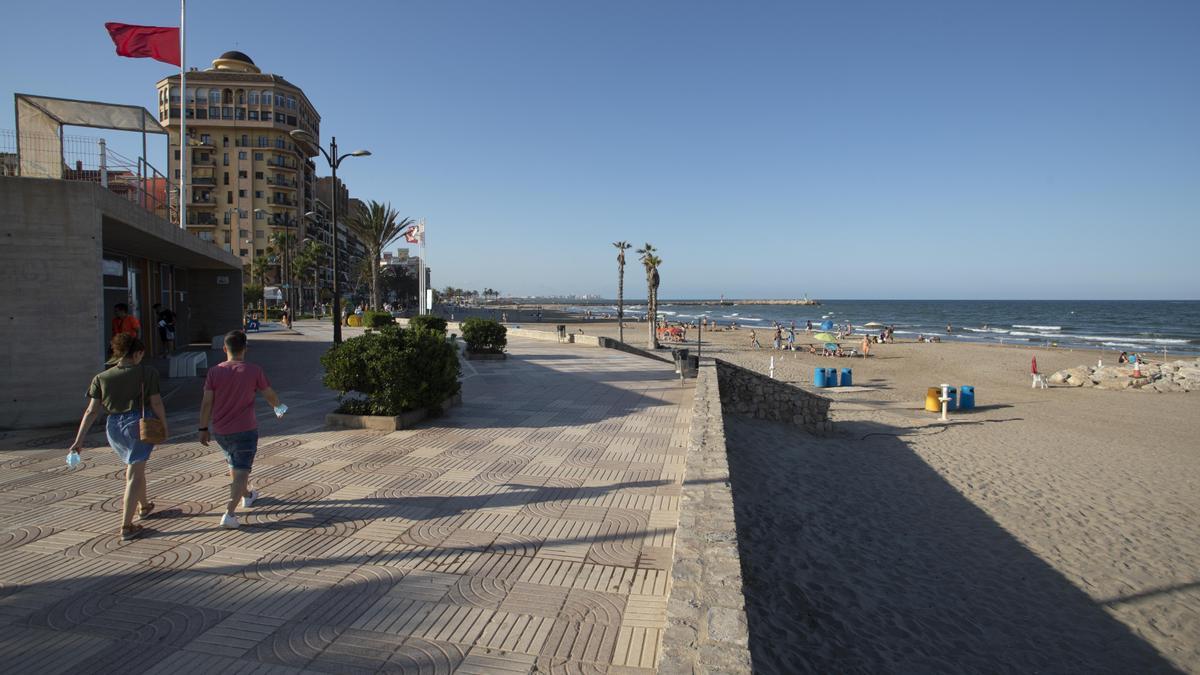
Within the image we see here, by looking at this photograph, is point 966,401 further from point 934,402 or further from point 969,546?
point 969,546

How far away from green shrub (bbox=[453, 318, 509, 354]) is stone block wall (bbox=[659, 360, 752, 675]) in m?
14.5

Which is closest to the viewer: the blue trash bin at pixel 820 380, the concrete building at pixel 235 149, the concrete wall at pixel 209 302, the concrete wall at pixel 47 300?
the concrete wall at pixel 47 300

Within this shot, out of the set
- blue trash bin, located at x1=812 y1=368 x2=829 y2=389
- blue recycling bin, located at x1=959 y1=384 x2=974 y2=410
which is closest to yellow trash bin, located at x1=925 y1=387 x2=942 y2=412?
blue recycling bin, located at x1=959 y1=384 x2=974 y2=410

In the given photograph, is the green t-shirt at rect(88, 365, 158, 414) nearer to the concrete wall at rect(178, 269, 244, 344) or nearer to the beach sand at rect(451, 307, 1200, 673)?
the beach sand at rect(451, 307, 1200, 673)

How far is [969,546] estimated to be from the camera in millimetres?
8258

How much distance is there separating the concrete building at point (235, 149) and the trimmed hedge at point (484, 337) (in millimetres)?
57823

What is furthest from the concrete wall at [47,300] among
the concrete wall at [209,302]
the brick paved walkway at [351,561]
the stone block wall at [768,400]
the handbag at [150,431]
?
the concrete wall at [209,302]

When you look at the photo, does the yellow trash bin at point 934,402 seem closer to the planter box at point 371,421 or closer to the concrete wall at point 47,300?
the planter box at point 371,421

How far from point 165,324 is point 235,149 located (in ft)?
196

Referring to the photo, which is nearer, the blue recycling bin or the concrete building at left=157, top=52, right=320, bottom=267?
the blue recycling bin

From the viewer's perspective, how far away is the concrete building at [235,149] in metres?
65.9

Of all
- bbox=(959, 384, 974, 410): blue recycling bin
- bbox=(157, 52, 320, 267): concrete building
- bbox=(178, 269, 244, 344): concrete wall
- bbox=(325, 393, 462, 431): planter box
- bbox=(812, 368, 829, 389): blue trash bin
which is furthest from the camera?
bbox=(157, 52, 320, 267): concrete building

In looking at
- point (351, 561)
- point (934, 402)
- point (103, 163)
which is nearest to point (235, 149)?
point (103, 163)

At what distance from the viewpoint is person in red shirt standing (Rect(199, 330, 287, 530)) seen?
4.90m
